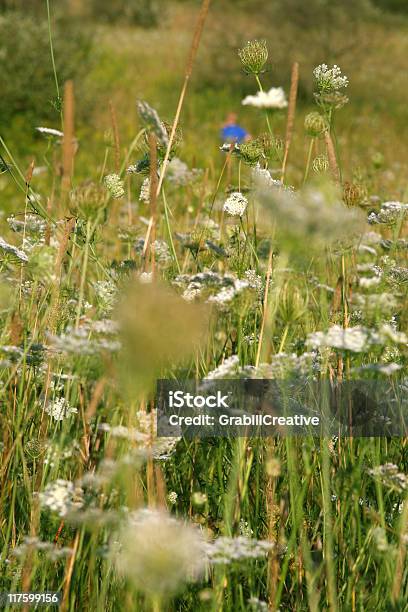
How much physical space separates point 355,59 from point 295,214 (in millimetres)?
9773

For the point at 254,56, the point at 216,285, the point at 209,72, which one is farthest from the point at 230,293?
the point at 209,72

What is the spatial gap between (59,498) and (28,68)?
6.38m

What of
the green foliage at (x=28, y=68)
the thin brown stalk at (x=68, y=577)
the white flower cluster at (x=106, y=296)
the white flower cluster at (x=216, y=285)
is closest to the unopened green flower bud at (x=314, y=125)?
the white flower cluster at (x=216, y=285)

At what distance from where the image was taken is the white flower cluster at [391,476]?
90cm

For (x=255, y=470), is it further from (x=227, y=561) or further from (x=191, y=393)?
(x=227, y=561)

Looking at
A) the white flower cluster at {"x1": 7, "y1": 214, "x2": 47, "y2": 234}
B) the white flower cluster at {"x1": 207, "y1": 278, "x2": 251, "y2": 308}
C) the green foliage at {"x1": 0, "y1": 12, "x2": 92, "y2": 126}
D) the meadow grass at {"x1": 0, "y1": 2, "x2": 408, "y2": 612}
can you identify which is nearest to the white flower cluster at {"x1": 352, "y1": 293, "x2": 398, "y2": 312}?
the meadow grass at {"x1": 0, "y1": 2, "x2": 408, "y2": 612}

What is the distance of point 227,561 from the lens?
0.77 metres

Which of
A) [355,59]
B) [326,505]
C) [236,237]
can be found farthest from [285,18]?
[326,505]

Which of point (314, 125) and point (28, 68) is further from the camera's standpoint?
point (28, 68)

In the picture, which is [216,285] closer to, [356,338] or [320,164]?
[356,338]

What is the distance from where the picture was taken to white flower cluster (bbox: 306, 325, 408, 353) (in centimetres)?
83

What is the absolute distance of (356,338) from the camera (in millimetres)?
866

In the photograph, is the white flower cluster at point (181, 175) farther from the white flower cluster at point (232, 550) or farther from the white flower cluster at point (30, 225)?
the white flower cluster at point (232, 550)

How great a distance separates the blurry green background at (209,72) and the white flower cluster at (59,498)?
4384 mm
